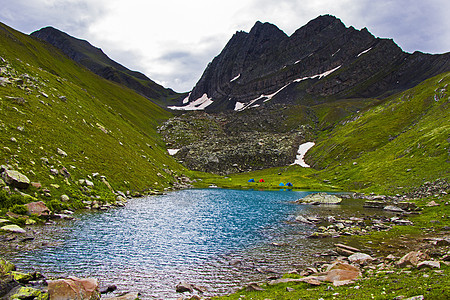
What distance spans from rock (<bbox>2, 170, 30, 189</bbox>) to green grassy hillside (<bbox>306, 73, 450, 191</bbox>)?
73.2 meters

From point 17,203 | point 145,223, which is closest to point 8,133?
point 17,203

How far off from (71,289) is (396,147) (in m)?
106

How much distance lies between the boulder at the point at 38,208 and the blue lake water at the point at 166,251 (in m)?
2.90

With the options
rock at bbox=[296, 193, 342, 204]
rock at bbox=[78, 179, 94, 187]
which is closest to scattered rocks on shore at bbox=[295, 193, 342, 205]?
rock at bbox=[296, 193, 342, 204]

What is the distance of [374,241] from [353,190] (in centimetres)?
6335

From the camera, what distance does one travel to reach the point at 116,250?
2431 cm

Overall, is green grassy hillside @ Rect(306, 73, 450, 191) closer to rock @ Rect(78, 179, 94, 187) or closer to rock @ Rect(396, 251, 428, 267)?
rock @ Rect(396, 251, 428, 267)

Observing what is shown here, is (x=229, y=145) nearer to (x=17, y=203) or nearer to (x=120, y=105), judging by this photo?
(x=120, y=105)

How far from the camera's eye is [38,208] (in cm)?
2981

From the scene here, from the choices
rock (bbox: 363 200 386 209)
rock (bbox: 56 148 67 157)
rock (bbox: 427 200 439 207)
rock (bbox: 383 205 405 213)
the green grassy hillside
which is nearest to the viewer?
rock (bbox: 427 200 439 207)

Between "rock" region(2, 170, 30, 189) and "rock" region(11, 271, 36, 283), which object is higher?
"rock" region(2, 170, 30, 189)

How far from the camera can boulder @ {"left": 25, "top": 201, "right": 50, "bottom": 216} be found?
2907 centimetres

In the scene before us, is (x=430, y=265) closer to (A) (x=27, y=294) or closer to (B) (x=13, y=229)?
(A) (x=27, y=294)

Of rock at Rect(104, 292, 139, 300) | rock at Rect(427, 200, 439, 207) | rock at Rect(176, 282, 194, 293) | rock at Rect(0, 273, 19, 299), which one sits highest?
rock at Rect(427, 200, 439, 207)
